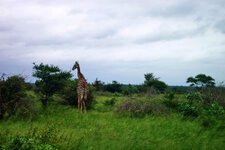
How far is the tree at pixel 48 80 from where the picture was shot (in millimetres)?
12125

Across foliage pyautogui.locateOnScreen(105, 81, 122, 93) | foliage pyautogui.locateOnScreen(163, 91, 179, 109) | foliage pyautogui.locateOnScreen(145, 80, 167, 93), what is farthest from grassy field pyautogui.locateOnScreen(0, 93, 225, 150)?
foliage pyautogui.locateOnScreen(105, 81, 122, 93)

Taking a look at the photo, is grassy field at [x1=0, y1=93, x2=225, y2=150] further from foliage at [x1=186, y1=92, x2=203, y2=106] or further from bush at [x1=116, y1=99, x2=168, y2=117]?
foliage at [x1=186, y1=92, x2=203, y2=106]

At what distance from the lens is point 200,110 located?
36.1ft

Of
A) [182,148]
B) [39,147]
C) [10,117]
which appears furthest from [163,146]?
[10,117]

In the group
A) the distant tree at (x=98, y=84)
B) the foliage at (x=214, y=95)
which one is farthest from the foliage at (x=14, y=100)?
the distant tree at (x=98, y=84)

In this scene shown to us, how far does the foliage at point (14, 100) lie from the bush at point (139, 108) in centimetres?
436

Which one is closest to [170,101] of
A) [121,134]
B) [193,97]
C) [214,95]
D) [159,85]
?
[193,97]

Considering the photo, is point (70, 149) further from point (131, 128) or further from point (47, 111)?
point (47, 111)

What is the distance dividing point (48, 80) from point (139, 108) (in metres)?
5.13

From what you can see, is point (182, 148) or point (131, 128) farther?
point (131, 128)

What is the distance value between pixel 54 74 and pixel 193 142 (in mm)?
8144

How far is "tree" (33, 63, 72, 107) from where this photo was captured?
12125 millimetres

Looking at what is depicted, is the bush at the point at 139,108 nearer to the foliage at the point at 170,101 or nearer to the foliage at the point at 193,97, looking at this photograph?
the foliage at the point at 170,101

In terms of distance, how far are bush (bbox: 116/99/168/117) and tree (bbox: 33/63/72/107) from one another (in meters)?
3.55
